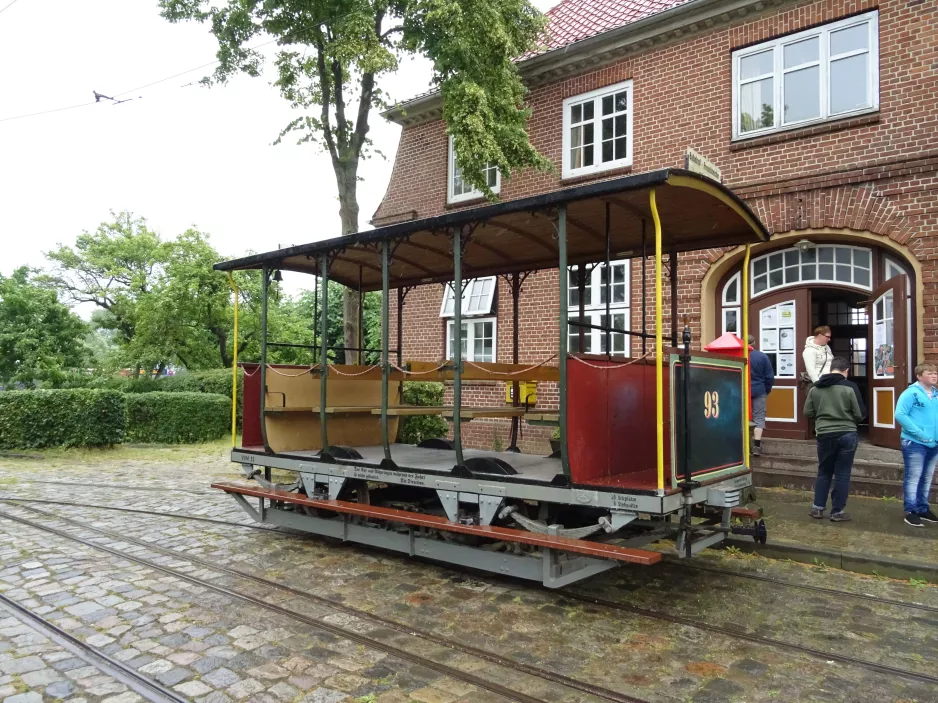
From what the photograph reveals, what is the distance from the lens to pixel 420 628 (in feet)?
15.5

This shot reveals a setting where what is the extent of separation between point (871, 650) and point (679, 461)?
1585mm

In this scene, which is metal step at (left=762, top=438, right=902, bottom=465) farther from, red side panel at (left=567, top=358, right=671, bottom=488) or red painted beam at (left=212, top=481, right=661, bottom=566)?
red painted beam at (left=212, top=481, right=661, bottom=566)

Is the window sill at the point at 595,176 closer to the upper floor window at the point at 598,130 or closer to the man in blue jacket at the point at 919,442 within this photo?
the upper floor window at the point at 598,130

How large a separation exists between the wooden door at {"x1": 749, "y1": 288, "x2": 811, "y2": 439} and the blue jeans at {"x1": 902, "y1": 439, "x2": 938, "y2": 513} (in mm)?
3345

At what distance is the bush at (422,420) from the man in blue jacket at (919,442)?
7.05 m

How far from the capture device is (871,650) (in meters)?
4.28

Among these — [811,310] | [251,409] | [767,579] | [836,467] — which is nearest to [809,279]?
[811,310]

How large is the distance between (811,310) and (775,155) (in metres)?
2.46

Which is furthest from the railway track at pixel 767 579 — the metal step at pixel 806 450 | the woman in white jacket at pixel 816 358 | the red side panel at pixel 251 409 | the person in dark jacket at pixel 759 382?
the woman in white jacket at pixel 816 358

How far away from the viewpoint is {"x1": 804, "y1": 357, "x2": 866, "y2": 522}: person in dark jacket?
7277mm

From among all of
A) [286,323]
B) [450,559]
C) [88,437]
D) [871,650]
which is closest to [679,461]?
[871,650]

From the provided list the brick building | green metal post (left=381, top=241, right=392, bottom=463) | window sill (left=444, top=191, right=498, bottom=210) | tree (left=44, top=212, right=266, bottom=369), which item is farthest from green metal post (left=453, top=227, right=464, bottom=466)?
tree (left=44, top=212, right=266, bottom=369)

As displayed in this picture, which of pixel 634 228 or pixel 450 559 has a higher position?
pixel 634 228

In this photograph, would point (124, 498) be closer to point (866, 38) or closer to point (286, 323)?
point (866, 38)
